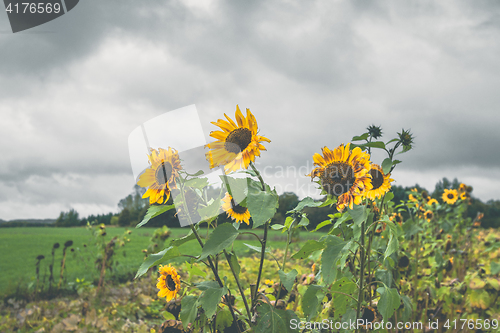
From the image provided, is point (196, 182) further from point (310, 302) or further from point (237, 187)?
point (310, 302)

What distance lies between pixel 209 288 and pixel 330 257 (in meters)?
0.46

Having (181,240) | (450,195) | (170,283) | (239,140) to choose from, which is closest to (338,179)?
(239,140)

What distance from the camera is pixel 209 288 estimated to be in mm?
1125

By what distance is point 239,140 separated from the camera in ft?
3.89

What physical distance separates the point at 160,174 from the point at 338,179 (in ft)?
2.52

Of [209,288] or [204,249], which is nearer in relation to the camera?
[204,249]

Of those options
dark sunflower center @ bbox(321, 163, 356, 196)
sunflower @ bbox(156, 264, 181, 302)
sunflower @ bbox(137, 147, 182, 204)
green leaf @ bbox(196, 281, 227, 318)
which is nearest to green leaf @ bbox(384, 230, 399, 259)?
dark sunflower center @ bbox(321, 163, 356, 196)

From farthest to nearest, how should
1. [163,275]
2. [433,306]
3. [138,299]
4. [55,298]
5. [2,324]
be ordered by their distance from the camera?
[55,298] → [138,299] → [2,324] → [433,306] → [163,275]

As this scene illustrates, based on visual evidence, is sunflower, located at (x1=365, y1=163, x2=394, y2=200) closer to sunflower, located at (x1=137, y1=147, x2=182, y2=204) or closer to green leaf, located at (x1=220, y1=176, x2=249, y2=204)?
green leaf, located at (x1=220, y1=176, x2=249, y2=204)

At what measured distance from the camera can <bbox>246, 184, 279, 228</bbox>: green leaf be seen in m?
0.91

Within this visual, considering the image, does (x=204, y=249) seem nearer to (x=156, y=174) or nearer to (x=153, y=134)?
(x=156, y=174)

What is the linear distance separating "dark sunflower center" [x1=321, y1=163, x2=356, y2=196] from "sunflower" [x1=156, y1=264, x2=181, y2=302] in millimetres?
867

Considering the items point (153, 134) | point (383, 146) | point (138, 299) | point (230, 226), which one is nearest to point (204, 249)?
point (230, 226)

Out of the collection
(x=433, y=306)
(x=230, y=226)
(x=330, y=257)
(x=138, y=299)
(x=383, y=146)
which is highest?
(x=383, y=146)
